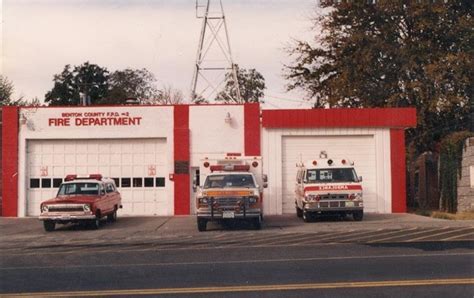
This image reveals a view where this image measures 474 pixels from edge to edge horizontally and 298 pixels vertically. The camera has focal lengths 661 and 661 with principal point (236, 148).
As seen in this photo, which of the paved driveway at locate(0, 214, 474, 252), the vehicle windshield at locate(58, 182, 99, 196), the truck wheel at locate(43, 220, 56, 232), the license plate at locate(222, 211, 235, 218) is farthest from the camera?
the vehicle windshield at locate(58, 182, 99, 196)

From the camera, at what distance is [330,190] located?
22484mm

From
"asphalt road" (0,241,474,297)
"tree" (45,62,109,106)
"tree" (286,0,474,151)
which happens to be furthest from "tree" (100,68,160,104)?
"asphalt road" (0,241,474,297)

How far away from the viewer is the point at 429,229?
66.9 ft

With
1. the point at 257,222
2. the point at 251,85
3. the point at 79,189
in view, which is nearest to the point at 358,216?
the point at 257,222

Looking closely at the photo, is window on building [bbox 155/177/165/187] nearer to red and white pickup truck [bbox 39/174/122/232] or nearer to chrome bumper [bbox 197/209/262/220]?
red and white pickup truck [bbox 39/174/122/232]

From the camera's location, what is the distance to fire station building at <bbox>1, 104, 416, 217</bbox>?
1113 inches

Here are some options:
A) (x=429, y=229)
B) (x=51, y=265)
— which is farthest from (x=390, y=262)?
(x=429, y=229)

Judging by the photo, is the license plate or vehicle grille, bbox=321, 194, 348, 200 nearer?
the license plate

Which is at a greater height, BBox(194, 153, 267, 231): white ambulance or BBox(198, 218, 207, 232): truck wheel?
BBox(194, 153, 267, 231): white ambulance

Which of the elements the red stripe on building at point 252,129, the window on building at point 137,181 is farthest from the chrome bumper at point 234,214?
the window on building at point 137,181

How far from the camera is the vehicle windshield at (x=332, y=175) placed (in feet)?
75.7

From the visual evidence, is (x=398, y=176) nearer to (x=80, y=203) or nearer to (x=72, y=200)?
(x=80, y=203)

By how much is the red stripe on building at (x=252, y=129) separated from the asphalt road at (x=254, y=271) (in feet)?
40.3

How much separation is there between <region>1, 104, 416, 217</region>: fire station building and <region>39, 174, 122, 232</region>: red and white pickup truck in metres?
4.09
